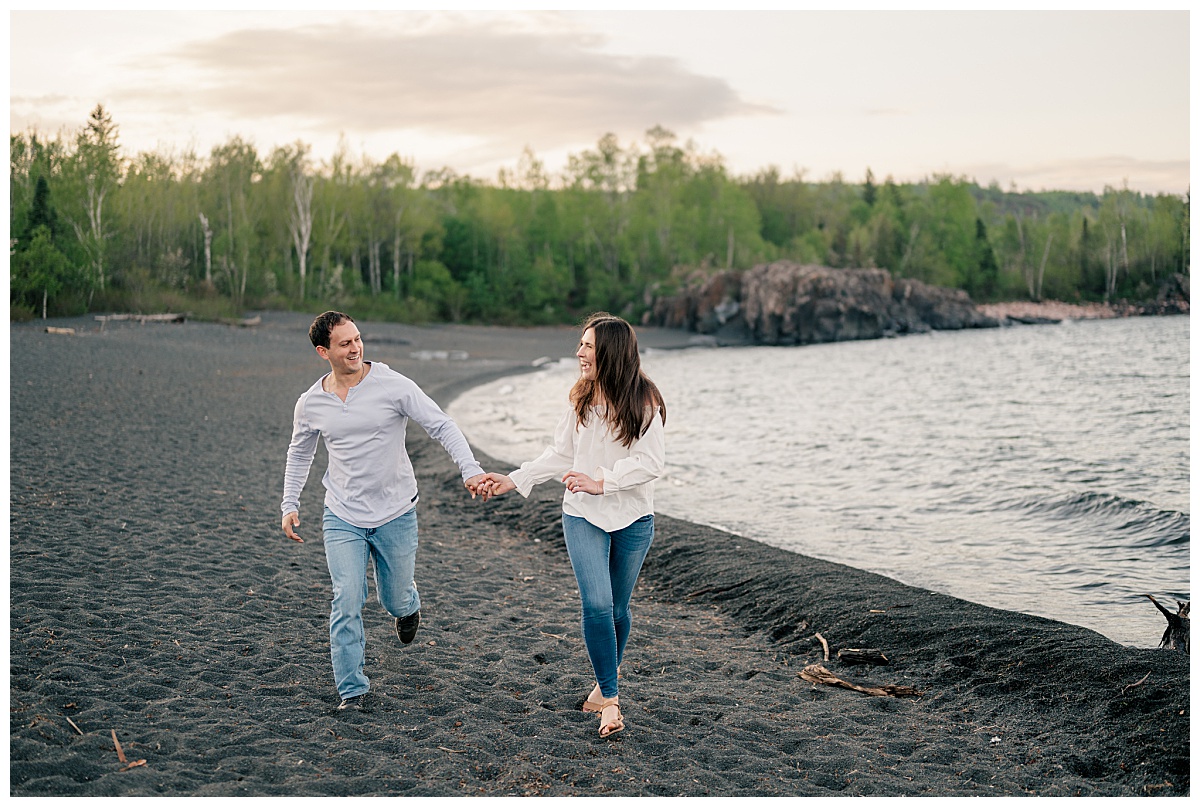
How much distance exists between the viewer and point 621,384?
461 cm

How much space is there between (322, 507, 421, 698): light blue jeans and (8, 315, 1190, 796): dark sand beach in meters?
0.26

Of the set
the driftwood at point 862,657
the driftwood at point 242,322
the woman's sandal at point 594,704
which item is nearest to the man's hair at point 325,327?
the woman's sandal at point 594,704

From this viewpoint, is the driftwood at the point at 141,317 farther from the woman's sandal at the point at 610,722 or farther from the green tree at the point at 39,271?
the woman's sandal at the point at 610,722

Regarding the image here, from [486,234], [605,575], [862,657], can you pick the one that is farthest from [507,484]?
[486,234]

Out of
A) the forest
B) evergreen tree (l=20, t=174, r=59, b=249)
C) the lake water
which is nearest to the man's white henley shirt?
the lake water

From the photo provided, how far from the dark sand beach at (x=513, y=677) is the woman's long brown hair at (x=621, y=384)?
1649 millimetres

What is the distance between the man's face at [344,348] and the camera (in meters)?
4.95

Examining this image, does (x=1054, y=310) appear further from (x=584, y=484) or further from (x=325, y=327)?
(x=325, y=327)

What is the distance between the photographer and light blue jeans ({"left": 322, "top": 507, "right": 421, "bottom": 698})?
4996 millimetres

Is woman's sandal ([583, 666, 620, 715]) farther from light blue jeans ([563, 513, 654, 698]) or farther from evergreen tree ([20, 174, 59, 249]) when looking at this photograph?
evergreen tree ([20, 174, 59, 249])

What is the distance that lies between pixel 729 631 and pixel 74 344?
25200 millimetres

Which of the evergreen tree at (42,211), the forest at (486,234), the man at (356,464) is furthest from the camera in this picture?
the forest at (486,234)

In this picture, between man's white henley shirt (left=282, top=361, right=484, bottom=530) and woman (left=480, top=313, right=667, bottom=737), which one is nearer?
woman (left=480, top=313, right=667, bottom=737)

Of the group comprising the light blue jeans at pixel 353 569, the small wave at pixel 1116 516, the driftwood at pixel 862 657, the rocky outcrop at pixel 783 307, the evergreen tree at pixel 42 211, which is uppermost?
the evergreen tree at pixel 42 211
